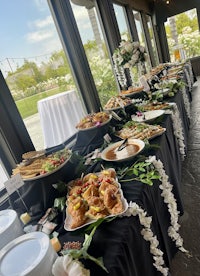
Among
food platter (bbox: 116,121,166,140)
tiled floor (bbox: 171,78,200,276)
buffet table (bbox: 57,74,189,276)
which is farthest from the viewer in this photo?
food platter (bbox: 116,121,166,140)

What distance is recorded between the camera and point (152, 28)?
267 inches

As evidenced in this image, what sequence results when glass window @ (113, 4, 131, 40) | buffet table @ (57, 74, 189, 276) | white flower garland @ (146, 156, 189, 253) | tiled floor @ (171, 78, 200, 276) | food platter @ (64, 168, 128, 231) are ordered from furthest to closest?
glass window @ (113, 4, 131, 40) < tiled floor @ (171, 78, 200, 276) < white flower garland @ (146, 156, 189, 253) < food platter @ (64, 168, 128, 231) < buffet table @ (57, 74, 189, 276)

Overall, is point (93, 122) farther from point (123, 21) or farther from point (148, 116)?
point (123, 21)

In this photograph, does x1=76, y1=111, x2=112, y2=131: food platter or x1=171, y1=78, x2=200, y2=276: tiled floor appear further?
x1=76, y1=111, x2=112, y2=131: food platter

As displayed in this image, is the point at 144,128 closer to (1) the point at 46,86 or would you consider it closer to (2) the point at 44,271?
(1) the point at 46,86

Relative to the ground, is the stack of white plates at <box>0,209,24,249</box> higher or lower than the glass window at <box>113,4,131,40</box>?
lower

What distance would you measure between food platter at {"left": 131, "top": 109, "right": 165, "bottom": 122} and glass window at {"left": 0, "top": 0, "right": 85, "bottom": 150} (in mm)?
731

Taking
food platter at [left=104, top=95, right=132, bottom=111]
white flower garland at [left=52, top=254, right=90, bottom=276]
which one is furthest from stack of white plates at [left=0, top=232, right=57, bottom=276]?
food platter at [left=104, top=95, right=132, bottom=111]

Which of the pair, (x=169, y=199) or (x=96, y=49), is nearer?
(x=169, y=199)

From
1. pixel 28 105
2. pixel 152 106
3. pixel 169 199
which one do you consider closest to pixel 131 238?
pixel 169 199

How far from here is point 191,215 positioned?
1.56 meters

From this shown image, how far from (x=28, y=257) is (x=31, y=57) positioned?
1.49 metres

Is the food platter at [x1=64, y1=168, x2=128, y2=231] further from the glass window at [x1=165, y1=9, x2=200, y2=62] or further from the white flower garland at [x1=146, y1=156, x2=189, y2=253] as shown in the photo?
the glass window at [x1=165, y1=9, x2=200, y2=62]

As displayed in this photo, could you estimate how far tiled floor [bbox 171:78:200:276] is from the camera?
123 centimetres
